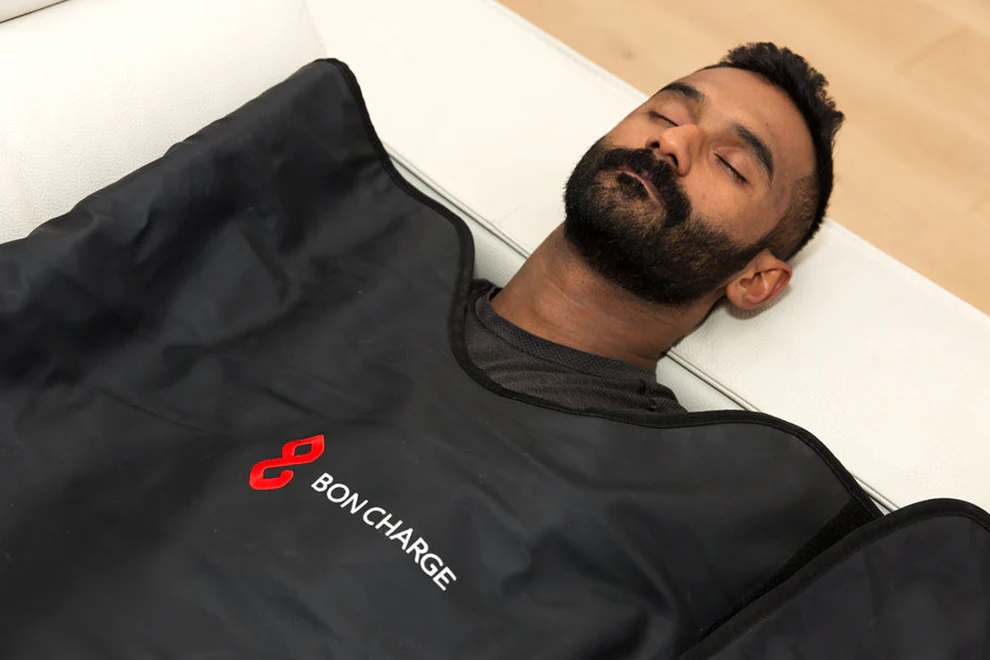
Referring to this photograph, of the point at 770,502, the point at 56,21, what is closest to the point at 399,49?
the point at 56,21

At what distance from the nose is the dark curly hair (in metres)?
0.15

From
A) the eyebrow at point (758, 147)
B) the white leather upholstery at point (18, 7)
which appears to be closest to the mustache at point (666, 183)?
the eyebrow at point (758, 147)

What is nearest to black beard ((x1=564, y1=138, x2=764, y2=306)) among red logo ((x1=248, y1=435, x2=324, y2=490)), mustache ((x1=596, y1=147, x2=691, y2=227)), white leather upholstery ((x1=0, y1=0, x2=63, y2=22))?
mustache ((x1=596, y1=147, x2=691, y2=227))

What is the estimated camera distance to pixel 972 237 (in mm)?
1390

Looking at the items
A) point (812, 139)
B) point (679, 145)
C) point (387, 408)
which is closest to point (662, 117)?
point (679, 145)

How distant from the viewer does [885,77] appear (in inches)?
63.5

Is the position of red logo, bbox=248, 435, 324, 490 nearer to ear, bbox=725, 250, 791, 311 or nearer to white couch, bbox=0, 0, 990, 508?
white couch, bbox=0, 0, 990, 508

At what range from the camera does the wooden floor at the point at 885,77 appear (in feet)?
4.59

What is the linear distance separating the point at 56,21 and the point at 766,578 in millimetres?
1040

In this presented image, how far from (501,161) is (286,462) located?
0.54 metres

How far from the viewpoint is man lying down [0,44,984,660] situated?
77 cm

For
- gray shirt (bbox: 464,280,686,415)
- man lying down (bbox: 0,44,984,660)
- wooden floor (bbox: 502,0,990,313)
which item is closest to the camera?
man lying down (bbox: 0,44,984,660)

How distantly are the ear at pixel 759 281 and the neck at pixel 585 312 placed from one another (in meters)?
0.04

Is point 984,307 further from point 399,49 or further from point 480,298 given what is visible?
point 399,49
